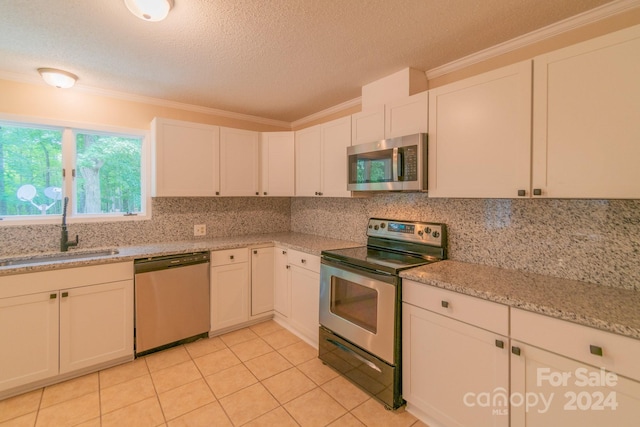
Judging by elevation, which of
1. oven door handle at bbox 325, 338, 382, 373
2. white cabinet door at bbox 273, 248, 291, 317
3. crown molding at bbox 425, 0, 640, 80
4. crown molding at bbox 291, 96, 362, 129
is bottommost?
oven door handle at bbox 325, 338, 382, 373

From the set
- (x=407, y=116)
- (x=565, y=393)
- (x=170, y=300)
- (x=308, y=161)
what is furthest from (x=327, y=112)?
(x=565, y=393)

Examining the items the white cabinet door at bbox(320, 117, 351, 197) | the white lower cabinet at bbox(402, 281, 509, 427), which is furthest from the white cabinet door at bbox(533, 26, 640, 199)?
the white cabinet door at bbox(320, 117, 351, 197)

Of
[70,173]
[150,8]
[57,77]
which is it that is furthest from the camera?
[70,173]

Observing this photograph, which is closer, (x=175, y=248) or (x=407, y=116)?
(x=407, y=116)

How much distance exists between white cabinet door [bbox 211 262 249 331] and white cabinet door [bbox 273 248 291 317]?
32cm

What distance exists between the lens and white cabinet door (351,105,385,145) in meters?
2.34

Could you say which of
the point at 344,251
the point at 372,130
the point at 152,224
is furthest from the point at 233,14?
the point at 152,224

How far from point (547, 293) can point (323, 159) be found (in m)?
2.11

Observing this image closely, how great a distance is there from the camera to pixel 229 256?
292cm

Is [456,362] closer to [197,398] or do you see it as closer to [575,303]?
[575,303]

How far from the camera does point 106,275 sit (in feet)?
7.53

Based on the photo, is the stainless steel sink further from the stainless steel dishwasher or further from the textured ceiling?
the textured ceiling

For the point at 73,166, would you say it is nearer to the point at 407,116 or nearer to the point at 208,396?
the point at 208,396

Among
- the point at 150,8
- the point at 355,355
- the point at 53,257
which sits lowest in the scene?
the point at 355,355
